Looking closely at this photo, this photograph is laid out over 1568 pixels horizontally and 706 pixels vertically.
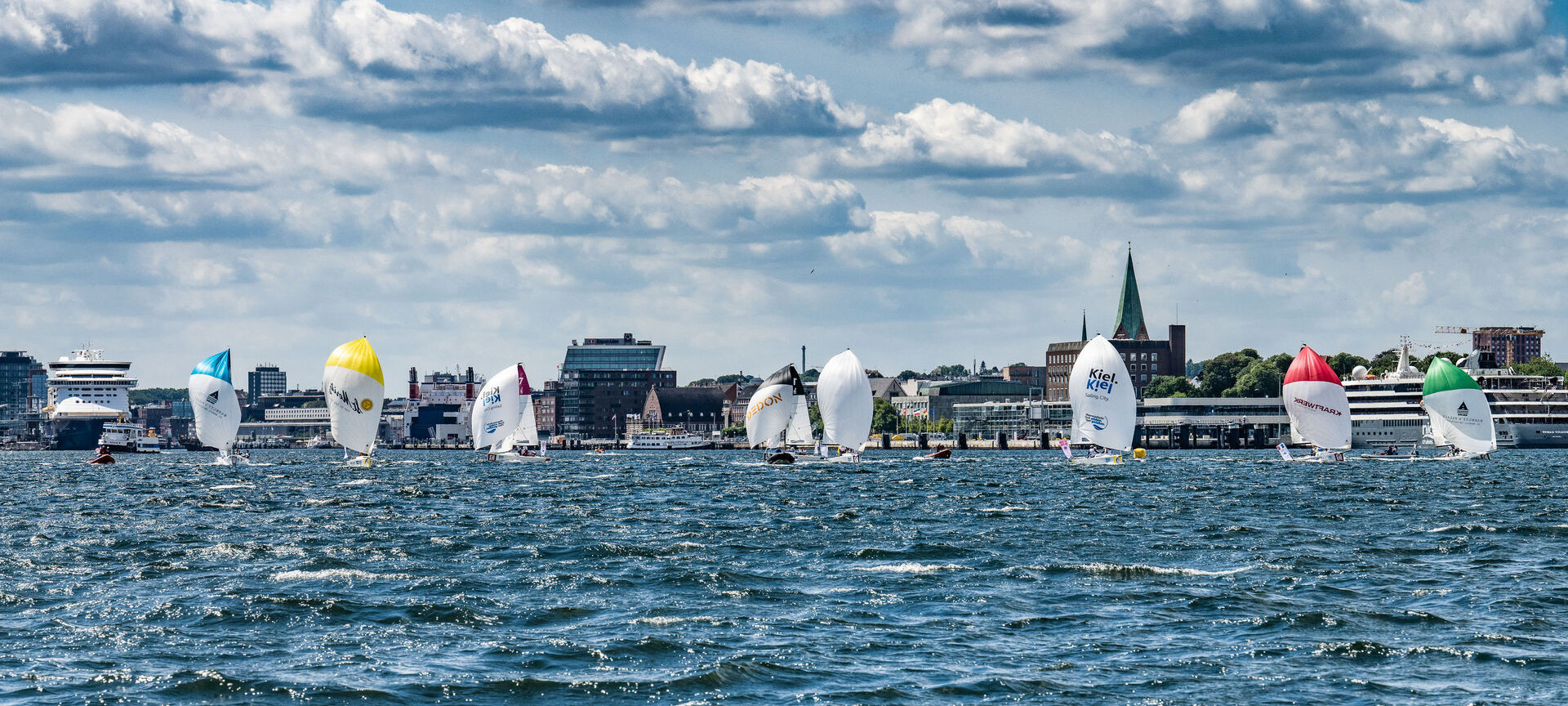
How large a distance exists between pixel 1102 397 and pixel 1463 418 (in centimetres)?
3426

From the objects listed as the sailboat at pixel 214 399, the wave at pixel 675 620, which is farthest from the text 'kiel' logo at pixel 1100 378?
the wave at pixel 675 620

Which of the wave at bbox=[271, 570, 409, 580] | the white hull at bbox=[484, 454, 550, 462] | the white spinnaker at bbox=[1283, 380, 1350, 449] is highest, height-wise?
the white spinnaker at bbox=[1283, 380, 1350, 449]

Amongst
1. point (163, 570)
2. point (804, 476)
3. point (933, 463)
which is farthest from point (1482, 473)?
point (163, 570)

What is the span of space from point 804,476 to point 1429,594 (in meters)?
65.1

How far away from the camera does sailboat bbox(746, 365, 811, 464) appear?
112562 millimetres

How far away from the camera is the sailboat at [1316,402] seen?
102312mm

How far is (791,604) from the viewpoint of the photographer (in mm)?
30531

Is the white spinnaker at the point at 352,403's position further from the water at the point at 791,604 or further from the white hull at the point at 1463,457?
the white hull at the point at 1463,457

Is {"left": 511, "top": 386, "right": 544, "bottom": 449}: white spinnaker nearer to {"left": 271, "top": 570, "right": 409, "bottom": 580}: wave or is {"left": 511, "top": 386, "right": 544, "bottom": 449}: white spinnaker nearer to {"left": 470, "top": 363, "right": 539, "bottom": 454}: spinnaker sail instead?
{"left": 470, "top": 363, "right": 539, "bottom": 454}: spinnaker sail

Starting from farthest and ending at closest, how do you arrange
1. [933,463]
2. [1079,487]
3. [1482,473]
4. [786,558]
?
[933,463] < [1482,473] < [1079,487] < [786,558]

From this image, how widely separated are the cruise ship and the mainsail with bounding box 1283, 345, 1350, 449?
248ft

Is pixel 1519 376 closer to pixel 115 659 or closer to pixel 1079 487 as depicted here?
pixel 1079 487

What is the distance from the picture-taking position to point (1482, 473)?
3720 inches

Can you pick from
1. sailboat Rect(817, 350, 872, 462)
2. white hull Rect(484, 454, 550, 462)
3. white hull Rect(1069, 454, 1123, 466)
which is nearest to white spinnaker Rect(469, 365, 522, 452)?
white hull Rect(484, 454, 550, 462)
